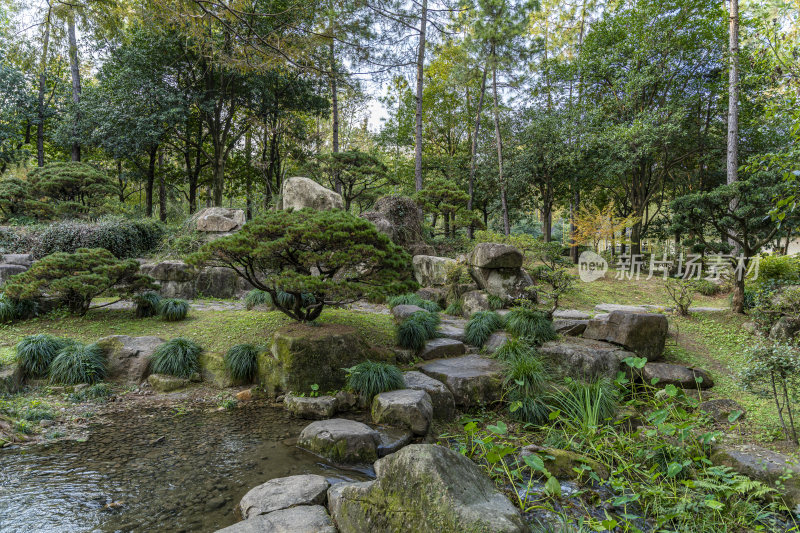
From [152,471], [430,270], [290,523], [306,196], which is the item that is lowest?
[152,471]

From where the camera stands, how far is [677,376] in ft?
15.0

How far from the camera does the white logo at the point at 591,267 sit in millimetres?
10352

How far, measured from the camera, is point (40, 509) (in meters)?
2.45

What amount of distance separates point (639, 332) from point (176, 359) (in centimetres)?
586

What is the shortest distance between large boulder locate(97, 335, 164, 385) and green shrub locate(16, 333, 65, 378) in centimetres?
47

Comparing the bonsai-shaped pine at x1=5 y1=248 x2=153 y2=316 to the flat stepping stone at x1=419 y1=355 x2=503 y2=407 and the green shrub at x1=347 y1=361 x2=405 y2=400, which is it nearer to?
the green shrub at x1=347 y1=361 x2=405 y2=400

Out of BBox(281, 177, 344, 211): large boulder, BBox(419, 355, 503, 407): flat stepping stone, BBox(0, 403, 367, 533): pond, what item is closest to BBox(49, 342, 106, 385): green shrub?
BBox(0, 403, 367, 533): pond

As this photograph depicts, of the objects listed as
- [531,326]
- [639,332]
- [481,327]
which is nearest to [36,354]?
[481,327]

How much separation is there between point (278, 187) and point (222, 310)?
10756 mm

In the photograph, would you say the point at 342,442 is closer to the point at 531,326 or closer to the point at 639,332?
the point at 531,326

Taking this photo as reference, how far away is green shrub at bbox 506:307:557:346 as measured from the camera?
17.6 ft

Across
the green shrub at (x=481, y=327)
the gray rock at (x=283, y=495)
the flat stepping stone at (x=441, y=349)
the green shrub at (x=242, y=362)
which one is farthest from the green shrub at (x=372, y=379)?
the green shrub at (x=481, y=327)

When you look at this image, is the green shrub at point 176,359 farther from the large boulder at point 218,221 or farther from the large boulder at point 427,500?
the large boulder at point 218,221

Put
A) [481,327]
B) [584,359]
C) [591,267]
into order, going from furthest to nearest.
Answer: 1. [591,267]
2. [481,327]
3. [584,359]
